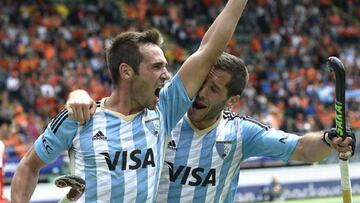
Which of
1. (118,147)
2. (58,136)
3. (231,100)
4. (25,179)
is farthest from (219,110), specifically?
(25,179)

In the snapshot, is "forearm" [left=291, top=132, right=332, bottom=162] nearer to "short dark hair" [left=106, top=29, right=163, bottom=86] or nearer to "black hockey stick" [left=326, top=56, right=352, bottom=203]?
"black hockey stick" [left=326, top=56, right=352, bottom=203]

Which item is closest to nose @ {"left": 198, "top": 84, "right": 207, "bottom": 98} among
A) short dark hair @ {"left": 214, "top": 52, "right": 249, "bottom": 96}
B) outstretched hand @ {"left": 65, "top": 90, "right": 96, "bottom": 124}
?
short dark hair @ {"left": 214, "top": 52, "right": 249, "bottom": 96}

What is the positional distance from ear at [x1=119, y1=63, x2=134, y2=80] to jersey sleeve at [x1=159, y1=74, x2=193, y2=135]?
0.18 metres

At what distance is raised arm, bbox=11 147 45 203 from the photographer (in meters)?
4.14

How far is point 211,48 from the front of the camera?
3.97m

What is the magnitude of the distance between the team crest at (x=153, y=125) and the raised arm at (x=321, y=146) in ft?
2.51

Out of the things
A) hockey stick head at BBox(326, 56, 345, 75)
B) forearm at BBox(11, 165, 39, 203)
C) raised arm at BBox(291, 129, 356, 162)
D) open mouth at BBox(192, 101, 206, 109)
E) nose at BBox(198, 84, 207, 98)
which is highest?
hockey stick head at BBox(326, 56, 345, 75)

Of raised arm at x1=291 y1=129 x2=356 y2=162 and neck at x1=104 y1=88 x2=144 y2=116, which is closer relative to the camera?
raised arm at x1=291 y1=129 x2=356 y2=162

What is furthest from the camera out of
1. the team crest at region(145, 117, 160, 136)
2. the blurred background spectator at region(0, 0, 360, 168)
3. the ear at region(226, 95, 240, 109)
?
the blurred background spectator at region(0, 0, 360, 168)

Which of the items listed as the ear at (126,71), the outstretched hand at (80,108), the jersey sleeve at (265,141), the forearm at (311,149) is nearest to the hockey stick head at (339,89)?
the forearm at (311,149)

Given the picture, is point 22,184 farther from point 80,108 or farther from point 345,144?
point 345,144

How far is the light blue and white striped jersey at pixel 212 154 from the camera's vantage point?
4289 mm

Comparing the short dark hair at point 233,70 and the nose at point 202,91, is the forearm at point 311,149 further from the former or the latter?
the nose at point 202,91

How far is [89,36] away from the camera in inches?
761
